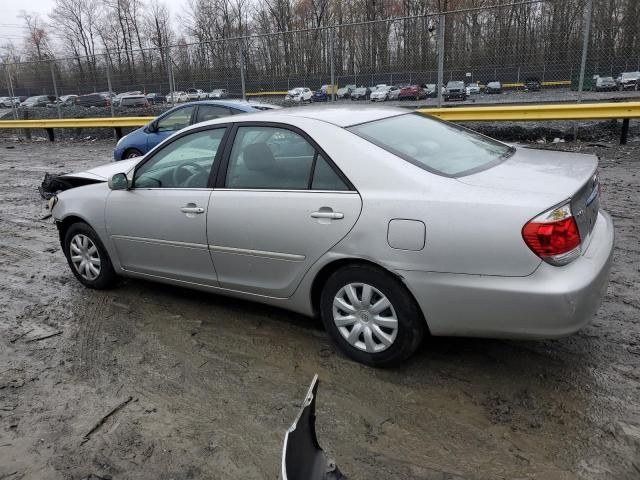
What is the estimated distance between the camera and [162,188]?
423cm

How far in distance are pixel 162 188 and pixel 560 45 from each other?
9.95 metres

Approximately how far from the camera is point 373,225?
10.2 ft

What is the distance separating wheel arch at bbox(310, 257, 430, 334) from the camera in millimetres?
3107

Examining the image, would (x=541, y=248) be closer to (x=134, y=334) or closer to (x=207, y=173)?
(x=207, y=173)

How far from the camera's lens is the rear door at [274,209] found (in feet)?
10.9

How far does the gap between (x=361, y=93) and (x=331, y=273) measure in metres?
10.8

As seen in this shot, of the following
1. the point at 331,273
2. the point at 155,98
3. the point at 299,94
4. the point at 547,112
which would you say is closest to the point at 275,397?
the point at 331,273

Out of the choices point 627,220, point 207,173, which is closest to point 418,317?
point 207,173

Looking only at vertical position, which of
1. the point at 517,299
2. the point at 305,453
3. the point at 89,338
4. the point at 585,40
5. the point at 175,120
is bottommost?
the point at 89,338

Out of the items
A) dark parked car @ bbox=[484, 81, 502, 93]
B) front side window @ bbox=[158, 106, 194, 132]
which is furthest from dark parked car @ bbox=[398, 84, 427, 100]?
front side window @ bbox=[158, 106, 194, 132]

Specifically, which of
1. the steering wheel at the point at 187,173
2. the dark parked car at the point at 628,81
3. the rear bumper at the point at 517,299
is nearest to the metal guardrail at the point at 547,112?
the dark parked car at the point at 628,81

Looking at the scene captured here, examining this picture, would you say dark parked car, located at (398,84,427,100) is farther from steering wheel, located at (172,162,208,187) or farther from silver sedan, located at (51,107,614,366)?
steering wheel, located at (172,162,208,187)

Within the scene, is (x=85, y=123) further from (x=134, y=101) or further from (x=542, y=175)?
(x=542, y=175)

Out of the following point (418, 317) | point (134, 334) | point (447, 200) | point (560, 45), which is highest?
point (560, 45)
